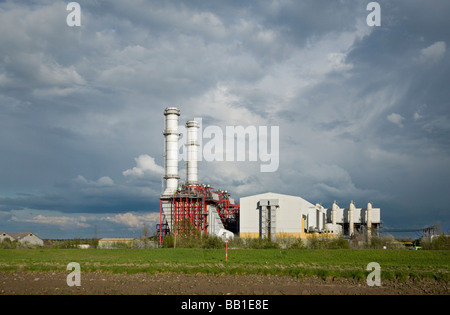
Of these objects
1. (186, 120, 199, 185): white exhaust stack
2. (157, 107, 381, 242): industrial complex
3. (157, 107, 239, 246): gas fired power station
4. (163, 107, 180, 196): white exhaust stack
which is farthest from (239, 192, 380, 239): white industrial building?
(163, 107, 180, 196): white exhaust stack

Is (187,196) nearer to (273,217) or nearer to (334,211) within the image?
(273,217)

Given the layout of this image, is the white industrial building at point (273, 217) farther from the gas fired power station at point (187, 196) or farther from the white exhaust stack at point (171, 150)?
the white exhaust stack at point (171, 150)

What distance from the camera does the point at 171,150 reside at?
251ft

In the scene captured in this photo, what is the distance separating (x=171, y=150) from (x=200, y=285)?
4932 centimetres

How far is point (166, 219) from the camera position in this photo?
79.6 metres

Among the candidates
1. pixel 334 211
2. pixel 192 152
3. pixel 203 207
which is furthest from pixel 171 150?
pixel 334 211

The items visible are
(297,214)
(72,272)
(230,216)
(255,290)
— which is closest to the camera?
(255,290)

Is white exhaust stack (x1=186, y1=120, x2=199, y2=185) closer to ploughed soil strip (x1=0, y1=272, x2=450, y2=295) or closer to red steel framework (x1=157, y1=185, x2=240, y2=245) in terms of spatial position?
red steel framework (x1=157, y1=185, x2=240, y2=245)

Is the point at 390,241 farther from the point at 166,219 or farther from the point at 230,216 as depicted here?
the point at 166,219

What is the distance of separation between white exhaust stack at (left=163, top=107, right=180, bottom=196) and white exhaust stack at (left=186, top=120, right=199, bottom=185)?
3557 millimetres
